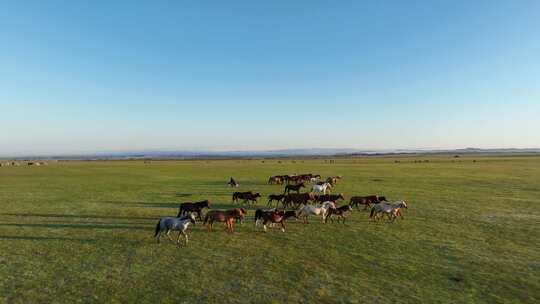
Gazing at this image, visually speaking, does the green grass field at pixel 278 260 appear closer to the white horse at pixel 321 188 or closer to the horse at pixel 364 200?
the horse at pixel 364 200

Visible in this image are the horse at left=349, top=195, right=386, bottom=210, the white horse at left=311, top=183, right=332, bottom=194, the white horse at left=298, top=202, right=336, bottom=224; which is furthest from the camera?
the white horse at left=311, top=183, right=332, bottom=194

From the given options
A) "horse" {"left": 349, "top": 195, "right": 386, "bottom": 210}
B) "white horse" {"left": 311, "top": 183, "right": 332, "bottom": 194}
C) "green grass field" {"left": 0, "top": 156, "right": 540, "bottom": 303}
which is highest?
"horse" {"left": 349, "top": 195, "right": 386, "bottom": 210}

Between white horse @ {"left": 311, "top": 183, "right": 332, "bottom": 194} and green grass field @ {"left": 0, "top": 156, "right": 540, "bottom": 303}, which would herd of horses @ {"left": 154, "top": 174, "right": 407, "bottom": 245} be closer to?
green grass field @ {"left": 0, "top": 156, "right": 540, "bottom": 303}

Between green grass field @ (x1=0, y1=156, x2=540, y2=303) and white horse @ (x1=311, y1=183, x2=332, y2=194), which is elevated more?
white horse @ (x1=311, y1=183, x2=332, y2=194)

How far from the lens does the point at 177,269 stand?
9477mm

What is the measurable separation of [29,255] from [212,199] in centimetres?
1346

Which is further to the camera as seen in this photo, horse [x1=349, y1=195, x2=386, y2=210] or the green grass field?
horse [x1=349, y1=195, x2=386, y2=210]

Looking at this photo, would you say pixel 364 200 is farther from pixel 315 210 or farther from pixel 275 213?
pixel 275 213

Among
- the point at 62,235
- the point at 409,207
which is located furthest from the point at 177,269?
the point at 409,207

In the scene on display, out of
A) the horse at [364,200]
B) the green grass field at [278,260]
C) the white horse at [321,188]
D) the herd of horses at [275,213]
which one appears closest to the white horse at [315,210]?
the herd of horses at [275,213]

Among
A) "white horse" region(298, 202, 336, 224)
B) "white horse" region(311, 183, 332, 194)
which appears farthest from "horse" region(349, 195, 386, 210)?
"white horse" region(311, 183, 332, 194)

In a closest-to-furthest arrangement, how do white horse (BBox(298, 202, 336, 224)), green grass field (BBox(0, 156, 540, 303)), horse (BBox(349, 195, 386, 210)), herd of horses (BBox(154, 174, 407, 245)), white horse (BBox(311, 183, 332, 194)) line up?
green grass field (BBox(0, 156, 540, 303)) < herd of horses (BBox(154, 174, 407, 245)) < white horse (BBox(298, 202, 336, 224)) < horse (BBox(349, 195, 386, 210)) < white horse (BBox(311, 183, 332, 194))

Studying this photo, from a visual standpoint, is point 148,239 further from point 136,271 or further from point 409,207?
point 409,207

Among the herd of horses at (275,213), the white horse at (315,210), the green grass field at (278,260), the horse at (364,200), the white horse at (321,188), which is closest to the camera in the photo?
the green grass field at (278,260)
